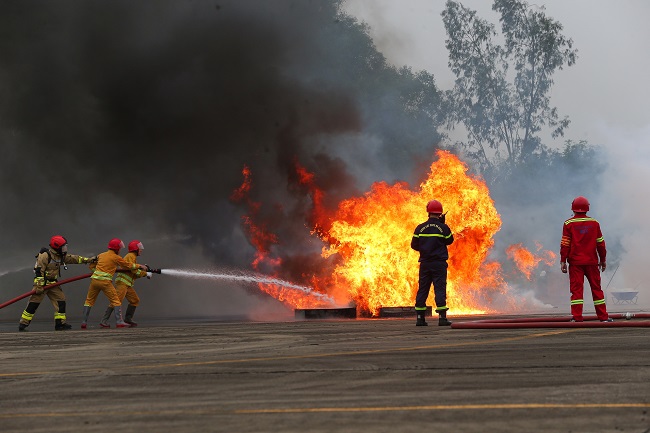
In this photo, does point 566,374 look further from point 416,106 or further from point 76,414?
point 416,106

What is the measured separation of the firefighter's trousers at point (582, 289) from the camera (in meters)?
14.4

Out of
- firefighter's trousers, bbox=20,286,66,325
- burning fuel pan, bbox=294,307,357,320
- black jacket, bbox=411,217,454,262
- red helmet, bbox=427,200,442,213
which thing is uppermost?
red helmet, bbox=427,200,442,213

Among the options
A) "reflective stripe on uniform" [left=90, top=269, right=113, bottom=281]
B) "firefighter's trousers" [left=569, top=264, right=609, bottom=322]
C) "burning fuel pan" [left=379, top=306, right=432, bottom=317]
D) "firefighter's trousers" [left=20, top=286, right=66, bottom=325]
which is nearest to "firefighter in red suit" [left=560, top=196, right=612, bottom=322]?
"firefighter's trousers" [left=569, top=264, right=609, bottom=322]

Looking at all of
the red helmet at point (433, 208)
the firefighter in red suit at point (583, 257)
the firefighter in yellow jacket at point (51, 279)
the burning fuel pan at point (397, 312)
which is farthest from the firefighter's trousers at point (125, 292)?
the firefighter in red suit at point (583, 257)

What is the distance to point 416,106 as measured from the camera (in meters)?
51.1

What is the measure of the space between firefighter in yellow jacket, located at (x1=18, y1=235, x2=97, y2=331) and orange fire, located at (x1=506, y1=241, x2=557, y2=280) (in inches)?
750

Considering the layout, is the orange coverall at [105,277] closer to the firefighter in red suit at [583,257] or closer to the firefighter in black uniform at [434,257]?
the firefighter in black uniform at [434,257]

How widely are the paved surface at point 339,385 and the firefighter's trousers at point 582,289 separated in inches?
100

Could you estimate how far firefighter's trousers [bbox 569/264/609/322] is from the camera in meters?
14.4

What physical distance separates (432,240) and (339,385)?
28.8 ft

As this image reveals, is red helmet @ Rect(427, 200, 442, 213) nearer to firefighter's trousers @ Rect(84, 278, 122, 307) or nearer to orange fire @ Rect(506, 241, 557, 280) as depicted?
firefighter's trousers @ Rect(84, 278, 122, 307)

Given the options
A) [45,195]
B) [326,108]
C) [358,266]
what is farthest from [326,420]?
[45,195]

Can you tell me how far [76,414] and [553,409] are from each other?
289 centimetres

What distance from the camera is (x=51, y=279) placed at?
18.3m
